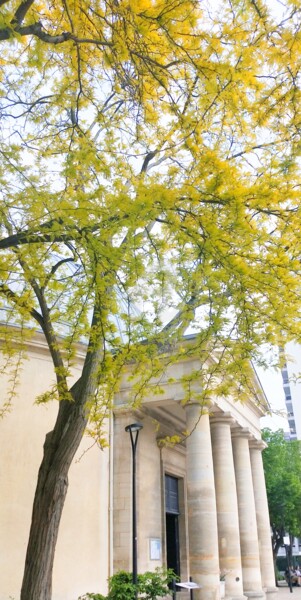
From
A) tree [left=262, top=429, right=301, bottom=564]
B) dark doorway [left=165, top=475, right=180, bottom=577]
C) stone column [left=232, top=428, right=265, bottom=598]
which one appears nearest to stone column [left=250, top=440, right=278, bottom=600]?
stone column [left=232, top=428, right=265, bottom=598]

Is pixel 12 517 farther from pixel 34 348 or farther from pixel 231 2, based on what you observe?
pixel 231 2

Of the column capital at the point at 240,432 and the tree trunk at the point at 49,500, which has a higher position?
the column capital at the point at 240,432

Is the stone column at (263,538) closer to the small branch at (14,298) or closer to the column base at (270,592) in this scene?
the column base at (270,592)

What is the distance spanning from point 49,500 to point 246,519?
55.5ft

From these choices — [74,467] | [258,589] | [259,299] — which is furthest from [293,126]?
[258,589]

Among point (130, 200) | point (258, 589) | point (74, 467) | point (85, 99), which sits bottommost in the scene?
point (258, 589)

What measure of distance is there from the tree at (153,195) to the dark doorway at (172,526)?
15.6 metres

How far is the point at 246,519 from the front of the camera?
74.1 ft

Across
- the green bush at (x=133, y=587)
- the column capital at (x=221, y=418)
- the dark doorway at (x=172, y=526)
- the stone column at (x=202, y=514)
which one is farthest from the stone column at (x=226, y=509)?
the green bush at (x=133, y=587)

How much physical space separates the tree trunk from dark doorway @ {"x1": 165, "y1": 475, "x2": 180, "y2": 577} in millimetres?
15896

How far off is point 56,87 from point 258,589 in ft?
65.5

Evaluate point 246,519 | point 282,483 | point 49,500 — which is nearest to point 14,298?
point 49,500

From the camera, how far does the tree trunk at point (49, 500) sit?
24.1 ft

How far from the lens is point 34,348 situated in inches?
658
